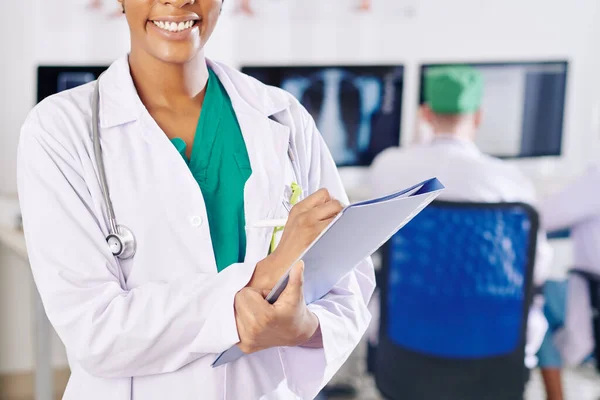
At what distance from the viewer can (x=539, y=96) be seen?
3.21 m

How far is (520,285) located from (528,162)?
163 centimetres

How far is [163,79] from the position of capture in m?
1.10

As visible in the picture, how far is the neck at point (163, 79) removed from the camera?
109 centimetres

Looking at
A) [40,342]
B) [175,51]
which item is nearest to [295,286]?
[175,51]

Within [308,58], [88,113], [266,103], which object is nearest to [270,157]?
[266,103]

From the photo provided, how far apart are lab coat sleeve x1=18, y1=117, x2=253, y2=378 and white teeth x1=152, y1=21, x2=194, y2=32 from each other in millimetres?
185

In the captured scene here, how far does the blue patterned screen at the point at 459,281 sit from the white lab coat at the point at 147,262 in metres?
0.90

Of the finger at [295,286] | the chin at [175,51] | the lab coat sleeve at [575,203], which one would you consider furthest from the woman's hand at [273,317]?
the lab coat sleeve at [575,203]

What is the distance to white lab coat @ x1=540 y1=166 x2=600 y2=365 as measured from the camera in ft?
8.36

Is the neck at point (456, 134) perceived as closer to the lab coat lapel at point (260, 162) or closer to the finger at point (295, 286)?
the lab coat lapel at point (260, 162)

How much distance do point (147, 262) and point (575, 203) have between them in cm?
188

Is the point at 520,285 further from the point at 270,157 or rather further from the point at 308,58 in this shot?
the point at 308,58

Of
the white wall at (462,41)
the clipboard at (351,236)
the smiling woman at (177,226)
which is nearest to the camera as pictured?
the clipboard at (351,236)

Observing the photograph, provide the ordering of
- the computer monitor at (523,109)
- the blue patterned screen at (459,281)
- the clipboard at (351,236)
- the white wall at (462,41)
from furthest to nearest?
1. the white wall at (462,41)
2. the computer monitor at (523,109)
3. the blue patterned screen at (459,281)
4. the clipboard at (351,236)
